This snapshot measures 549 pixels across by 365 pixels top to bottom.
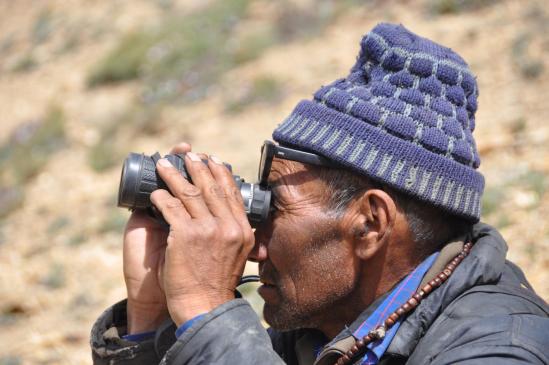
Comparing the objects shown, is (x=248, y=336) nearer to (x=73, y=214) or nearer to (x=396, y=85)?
(x=396, y=85)

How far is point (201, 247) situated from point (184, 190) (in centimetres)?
18

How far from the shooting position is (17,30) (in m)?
16.3

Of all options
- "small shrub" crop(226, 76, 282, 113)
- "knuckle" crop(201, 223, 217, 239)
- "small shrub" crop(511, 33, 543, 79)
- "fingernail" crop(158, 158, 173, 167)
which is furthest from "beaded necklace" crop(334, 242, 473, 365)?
"small shrub" crop(226, 76, 282, 113)

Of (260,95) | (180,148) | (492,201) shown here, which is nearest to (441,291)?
(180,148)

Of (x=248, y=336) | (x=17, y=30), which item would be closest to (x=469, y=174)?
(x=248, y=336)

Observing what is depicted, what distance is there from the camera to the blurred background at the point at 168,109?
16.8 feet

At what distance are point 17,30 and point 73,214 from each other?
10.4 m

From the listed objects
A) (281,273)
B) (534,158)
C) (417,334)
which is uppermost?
(534,158)

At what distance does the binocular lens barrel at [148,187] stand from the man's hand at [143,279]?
0.23 m

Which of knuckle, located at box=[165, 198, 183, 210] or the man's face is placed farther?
the man's face

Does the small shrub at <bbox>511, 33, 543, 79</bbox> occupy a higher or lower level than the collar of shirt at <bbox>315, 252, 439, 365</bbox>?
higher

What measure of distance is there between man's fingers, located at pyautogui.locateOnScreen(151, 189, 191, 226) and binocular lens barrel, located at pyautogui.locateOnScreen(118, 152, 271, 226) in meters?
0.08

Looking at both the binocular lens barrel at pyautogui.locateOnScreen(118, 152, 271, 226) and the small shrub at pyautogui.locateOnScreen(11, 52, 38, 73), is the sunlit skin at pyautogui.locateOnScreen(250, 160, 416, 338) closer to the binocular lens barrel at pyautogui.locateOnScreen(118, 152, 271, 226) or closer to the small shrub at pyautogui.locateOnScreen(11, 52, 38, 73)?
the binocular lens barrel at pyautogui.locateOnScreen(118, 152, 271, 226)

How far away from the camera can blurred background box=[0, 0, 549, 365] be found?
5.12 m
